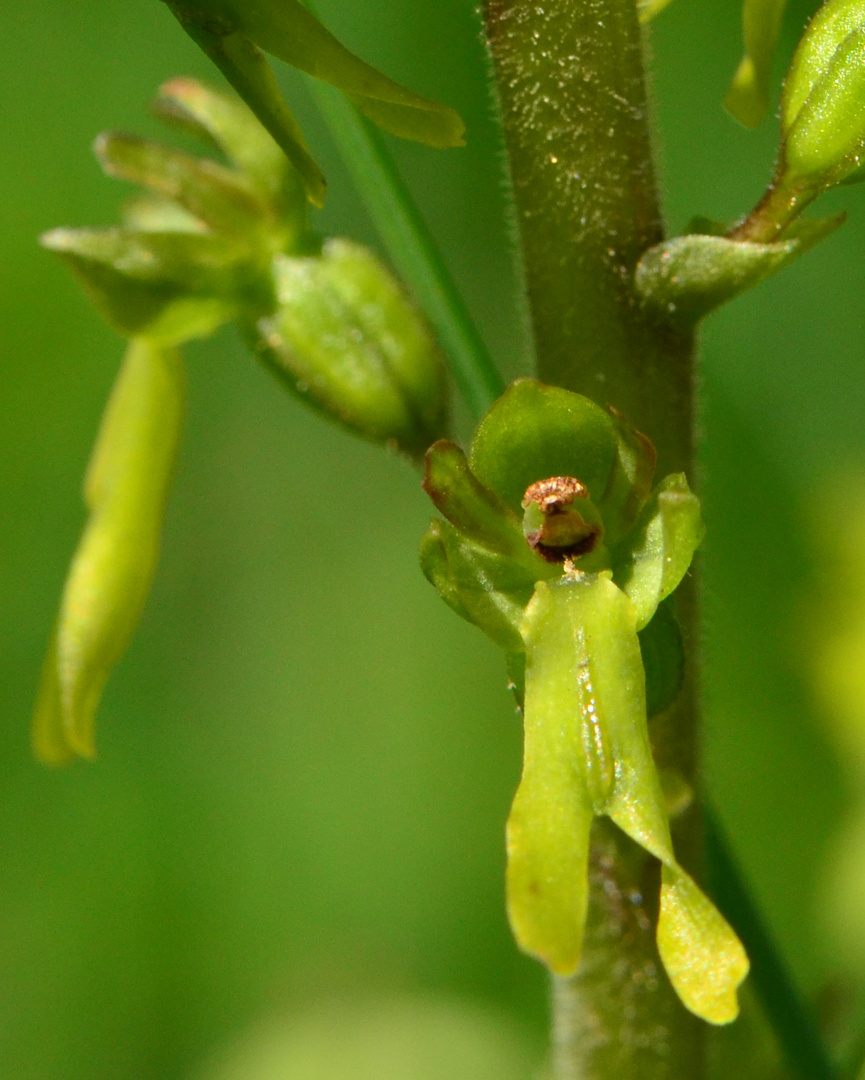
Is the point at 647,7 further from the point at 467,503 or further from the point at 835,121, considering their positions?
the point at 467,503

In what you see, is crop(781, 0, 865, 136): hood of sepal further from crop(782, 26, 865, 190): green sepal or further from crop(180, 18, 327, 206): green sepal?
crop(180, 18, 327, 206): green sepal

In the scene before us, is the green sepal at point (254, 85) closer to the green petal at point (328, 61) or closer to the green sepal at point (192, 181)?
the green petal at point (328, 61)

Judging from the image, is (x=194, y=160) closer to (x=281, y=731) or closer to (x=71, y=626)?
(x=71, y=626)

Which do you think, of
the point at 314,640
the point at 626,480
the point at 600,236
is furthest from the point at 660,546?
the point at 314,640

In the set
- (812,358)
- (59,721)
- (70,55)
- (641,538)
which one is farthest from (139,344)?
(70,55)

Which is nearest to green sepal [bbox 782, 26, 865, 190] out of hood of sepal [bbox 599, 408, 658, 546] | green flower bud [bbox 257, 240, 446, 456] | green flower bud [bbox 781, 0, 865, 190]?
green flower bud [bbox 781, 0, 865, 190]

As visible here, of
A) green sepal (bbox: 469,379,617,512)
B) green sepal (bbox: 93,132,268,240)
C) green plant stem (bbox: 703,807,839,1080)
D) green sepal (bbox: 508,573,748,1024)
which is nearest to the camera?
green sepal (bbox: 508,573,748,1024)

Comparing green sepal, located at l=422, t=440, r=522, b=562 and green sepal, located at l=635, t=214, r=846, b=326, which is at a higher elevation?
green sepal, located at l=635, t=214, r=846, b=326
